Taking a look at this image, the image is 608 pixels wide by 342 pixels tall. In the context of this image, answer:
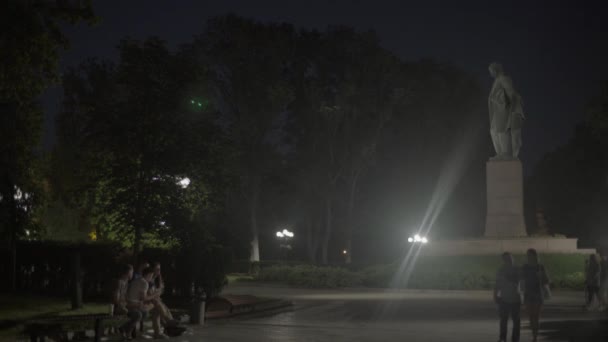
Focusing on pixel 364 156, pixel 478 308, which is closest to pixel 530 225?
pixel 364 156

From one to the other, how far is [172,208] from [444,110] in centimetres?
4004

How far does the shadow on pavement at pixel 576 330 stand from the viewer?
15523 millimetres

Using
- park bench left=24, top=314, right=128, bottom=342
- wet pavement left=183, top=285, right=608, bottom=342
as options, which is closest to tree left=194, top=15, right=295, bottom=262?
wet pavement left=183, top=285, right=608, bottom=342

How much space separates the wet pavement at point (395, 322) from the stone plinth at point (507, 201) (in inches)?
288

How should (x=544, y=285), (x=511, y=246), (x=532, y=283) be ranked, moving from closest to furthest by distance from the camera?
(x=532, y=283), (x=544, y=285), (x=511, y=246)

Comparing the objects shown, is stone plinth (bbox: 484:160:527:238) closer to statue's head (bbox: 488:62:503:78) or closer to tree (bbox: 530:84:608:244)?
statue's head (bbox: 488:62:503:78)

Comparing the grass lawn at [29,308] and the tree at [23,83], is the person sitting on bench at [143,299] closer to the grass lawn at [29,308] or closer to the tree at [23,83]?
the grass lawn at [29,308]

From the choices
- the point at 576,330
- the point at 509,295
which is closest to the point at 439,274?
the point at 576,330

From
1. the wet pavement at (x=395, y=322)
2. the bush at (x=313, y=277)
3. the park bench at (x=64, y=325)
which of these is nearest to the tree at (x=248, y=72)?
the bush at (x=313, y=277)

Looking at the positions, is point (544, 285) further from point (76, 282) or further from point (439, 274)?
point (439, 274)

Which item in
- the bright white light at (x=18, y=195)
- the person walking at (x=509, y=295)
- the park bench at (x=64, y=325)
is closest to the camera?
the park bench at (x=64, y=325)

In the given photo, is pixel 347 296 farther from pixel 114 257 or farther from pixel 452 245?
pixel 114 257

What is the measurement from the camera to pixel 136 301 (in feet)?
51.1

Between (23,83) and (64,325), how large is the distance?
775 centimetres
